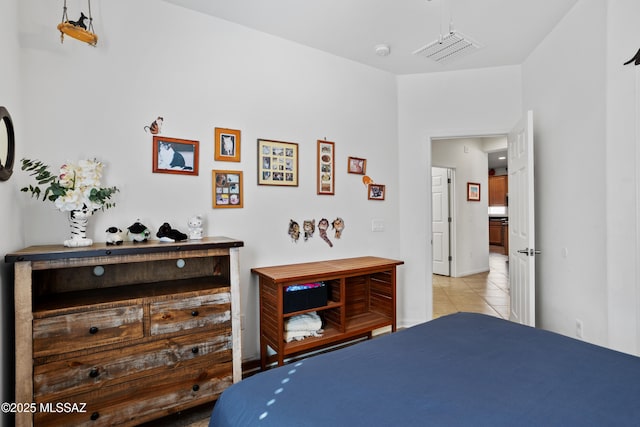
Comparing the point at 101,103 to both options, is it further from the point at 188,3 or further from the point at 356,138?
the point at 356,138

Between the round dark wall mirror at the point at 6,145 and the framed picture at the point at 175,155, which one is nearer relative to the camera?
the round dark wall mirror at the point at 6,145

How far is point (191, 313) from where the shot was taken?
189 cm

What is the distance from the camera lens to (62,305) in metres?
1.62

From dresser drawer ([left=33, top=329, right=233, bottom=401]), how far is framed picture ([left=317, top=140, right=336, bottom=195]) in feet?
5.13

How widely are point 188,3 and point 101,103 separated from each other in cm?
97

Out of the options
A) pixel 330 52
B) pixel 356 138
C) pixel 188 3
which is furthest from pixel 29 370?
pixel 330 52

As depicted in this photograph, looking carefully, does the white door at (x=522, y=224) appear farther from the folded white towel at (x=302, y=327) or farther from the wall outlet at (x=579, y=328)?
the folded white towel at (x=302, y=327)

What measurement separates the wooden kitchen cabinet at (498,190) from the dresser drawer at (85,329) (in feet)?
33.3

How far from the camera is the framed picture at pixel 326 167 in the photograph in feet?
9.79

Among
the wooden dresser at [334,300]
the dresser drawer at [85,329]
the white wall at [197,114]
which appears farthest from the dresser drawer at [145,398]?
the white wall at [197,114]

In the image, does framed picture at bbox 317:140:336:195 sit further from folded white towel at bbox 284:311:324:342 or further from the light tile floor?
the light tile floor

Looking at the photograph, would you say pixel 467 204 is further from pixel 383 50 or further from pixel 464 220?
pixel 383 50

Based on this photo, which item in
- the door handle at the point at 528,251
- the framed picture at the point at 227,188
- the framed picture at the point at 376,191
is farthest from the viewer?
the framed picture at the point at 376,191

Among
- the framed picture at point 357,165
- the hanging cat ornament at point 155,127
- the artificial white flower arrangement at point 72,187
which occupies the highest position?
the hanging cat ornament at point 155,127
